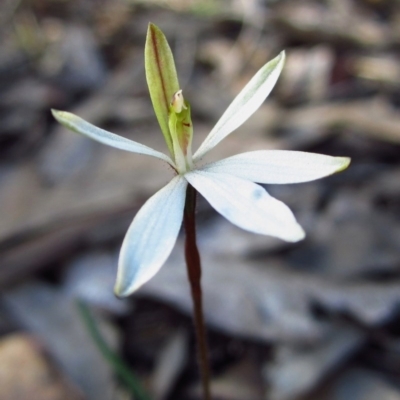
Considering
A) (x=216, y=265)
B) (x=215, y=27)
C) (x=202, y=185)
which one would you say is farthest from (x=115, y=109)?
(x=202, y=185)

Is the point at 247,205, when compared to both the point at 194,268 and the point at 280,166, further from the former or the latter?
the point at 194,268

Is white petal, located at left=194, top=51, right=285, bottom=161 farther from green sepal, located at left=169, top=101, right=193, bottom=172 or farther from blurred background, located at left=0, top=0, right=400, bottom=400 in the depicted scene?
blurred background, located at left=0, top=0, right=400, bottom=400

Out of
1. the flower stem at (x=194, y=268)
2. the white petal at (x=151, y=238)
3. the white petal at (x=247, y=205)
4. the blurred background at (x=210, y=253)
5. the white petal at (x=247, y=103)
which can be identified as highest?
the white petal at (x=247, y=103)

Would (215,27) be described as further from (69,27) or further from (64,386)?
(64,386)

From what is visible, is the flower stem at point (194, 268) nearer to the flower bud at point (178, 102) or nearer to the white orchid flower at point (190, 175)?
the white orchid flower at point (190, 175)

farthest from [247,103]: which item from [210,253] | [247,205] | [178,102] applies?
[210,253]

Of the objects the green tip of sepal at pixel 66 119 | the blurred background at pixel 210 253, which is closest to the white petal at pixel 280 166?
the green tip of sepal at pixel 66 119

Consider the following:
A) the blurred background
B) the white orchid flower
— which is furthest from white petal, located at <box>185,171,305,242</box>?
the blurred background
